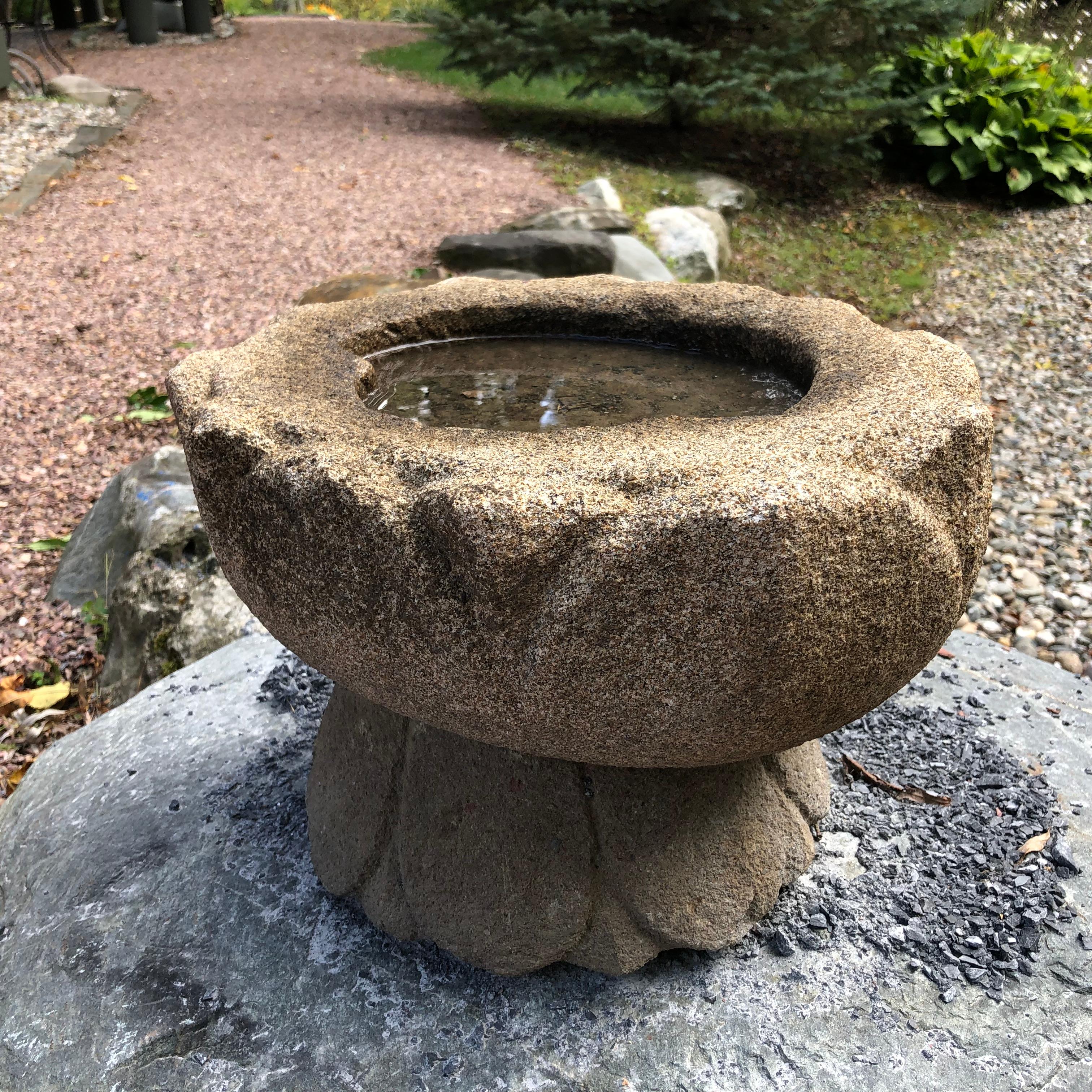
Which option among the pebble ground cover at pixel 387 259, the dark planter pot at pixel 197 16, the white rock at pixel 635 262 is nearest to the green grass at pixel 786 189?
the pebble ground cover at pixel 387 259

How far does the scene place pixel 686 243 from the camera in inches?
277

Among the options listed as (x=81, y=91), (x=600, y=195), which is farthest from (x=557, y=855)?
(x=81, y=91)

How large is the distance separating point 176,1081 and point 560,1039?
0.72m

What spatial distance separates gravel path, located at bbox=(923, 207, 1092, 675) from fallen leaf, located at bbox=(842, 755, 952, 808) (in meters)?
1.54

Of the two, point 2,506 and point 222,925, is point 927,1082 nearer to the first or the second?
point 222,925

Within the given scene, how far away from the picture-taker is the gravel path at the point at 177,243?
4.74 metres

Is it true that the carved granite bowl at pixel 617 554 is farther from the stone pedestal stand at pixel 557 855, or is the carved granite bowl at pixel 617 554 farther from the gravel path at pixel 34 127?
the gravel path at pixel 34 127

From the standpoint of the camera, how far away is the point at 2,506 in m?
4.56

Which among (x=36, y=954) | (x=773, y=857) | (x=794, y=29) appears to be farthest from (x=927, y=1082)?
(x=794, y=29)

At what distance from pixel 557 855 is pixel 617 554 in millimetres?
882

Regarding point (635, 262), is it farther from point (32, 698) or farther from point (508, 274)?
point (32, 698)

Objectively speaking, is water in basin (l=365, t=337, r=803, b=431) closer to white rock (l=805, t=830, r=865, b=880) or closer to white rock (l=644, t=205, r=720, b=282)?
white rock (l=805, t=830, r=865, b=880)

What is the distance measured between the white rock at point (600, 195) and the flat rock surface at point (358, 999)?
5.77 metres

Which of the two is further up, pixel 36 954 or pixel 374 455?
pixel 374 455
